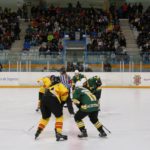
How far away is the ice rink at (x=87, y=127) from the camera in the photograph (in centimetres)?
655

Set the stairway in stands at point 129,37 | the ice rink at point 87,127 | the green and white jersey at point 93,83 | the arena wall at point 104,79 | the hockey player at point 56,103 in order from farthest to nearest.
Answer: the stairway in stands at point 129,37 < the arena wall at point 104,79 < the green and white jersey at point 93,83 < the hockey player at point 56,103 < the ice rink at point 87,127

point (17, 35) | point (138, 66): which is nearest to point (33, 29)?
point (17, 35)

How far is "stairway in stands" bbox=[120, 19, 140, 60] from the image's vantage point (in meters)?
21.1

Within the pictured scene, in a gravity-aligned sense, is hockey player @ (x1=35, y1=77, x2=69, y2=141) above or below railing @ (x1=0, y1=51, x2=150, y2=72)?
below

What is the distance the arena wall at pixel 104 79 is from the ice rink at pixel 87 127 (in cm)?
510

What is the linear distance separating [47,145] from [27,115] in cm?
340

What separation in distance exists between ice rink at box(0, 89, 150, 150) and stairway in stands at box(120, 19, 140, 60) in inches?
345

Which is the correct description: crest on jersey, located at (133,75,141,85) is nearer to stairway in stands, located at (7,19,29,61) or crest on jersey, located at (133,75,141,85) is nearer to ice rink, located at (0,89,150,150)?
stairway in stands, located at (7,19,29,61)

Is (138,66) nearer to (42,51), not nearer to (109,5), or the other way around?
(42,51)

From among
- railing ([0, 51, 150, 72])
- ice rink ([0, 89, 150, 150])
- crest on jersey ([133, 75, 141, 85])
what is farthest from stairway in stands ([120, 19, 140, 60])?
ice rink ([0, 89, 150, 150])

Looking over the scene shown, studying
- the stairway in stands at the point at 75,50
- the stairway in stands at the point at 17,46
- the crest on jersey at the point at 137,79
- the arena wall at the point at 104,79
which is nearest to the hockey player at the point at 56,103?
the arena wall at the point at 104,79

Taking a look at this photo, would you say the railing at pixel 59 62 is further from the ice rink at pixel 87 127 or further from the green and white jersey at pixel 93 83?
the green and white jersey at pixel 93 83

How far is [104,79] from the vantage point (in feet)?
59.0

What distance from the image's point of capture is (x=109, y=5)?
1005 inches
